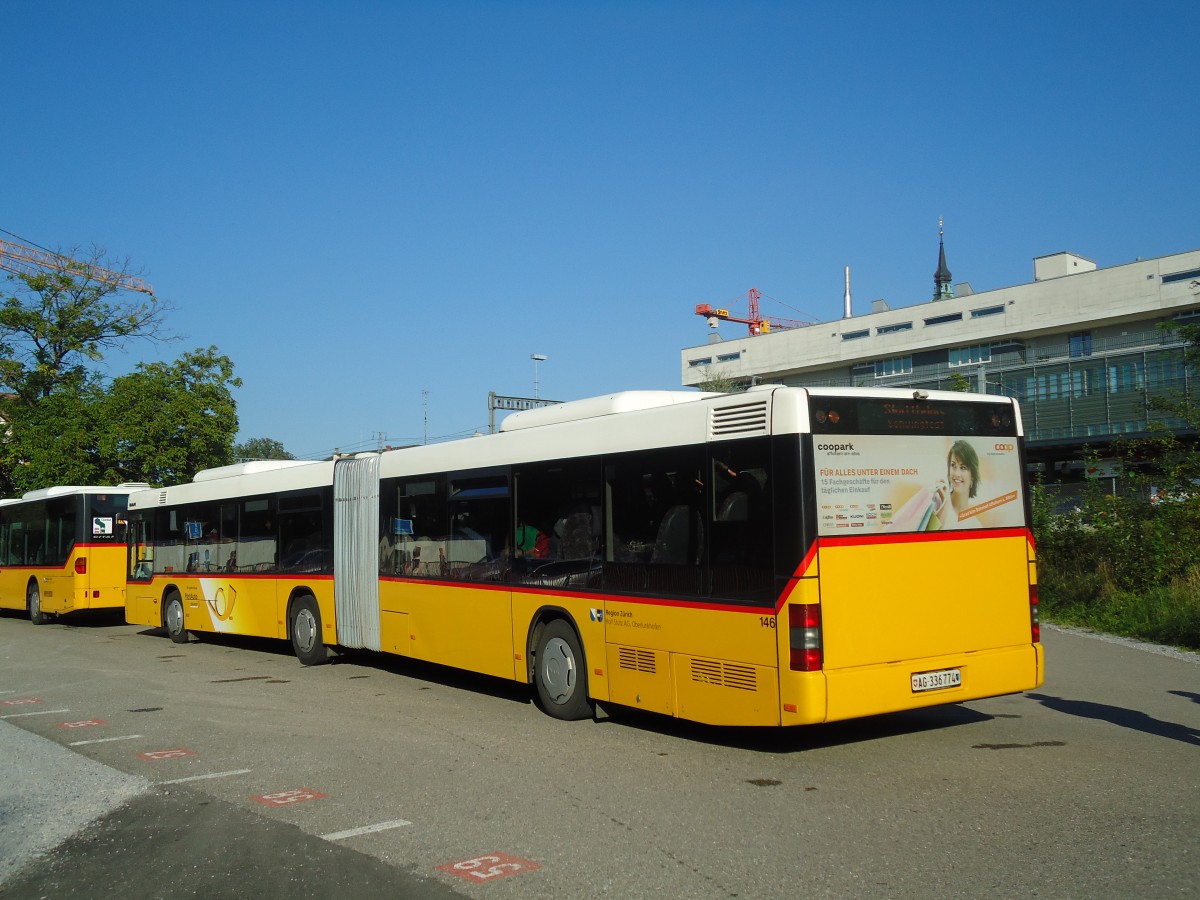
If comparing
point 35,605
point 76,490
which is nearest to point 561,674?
point 76,490

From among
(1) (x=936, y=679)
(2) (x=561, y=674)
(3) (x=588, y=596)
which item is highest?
(3) (x=588, y=596)

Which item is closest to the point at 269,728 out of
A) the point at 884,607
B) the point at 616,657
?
the point at 616,657

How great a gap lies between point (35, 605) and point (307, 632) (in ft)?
43.6

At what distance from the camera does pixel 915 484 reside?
8.35m

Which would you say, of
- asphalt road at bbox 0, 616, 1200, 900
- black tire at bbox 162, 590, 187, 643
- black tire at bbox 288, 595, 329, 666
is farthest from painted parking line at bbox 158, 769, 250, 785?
black tire at bbox 162, 590, 187, 643

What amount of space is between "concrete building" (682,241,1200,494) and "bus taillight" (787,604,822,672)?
3000cm

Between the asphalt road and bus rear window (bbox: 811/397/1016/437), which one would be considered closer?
the asphalt road

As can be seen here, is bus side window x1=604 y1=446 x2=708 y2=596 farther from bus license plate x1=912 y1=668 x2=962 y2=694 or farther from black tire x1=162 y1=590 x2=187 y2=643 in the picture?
black tire x1=162 y1=590 x2=187 y2=643

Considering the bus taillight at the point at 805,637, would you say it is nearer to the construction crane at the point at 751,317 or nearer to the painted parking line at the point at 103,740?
the painted parking line at the point at 103,740

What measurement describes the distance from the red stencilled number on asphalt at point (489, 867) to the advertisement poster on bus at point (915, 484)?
3284 mm

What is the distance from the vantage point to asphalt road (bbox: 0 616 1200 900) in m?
5.39

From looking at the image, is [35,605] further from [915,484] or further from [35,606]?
[915,484]

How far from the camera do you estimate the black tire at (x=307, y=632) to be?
49.7ft

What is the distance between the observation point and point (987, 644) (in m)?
8.49
